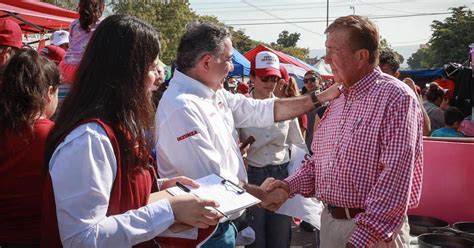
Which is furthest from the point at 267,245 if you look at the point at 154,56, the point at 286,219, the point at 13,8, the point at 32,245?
the point at 13,8

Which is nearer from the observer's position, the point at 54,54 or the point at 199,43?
the point at 199,43

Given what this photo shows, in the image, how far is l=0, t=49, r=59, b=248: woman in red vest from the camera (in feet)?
7.11

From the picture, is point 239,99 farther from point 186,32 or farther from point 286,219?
point 286,219

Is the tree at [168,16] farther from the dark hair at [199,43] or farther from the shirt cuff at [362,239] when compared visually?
the shirt cuff at [362,239]

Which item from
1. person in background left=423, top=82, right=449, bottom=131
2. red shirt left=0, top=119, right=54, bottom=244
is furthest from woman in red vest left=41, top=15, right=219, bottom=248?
person in background left=423, top=82, right=449, bottom=131

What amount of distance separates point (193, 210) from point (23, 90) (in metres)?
1.07

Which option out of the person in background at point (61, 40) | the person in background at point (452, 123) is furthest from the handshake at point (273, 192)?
the person in background at point (452, 123)

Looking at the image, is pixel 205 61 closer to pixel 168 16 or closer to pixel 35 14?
pixel 35 14

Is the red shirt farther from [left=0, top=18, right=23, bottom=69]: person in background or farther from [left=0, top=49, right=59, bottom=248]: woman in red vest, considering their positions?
[left=0, top=18, right=23, bottom=69]: person in background

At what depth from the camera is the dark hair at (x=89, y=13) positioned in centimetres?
394

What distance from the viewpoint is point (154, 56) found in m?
1.94

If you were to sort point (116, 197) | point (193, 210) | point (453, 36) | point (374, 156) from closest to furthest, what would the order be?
point (116, 197) → point (193, 210) → point (374, 156) → point (453, 36)

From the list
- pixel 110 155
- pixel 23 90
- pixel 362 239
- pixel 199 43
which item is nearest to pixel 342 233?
pixel 362 239

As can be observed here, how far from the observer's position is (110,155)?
5.61 feet
